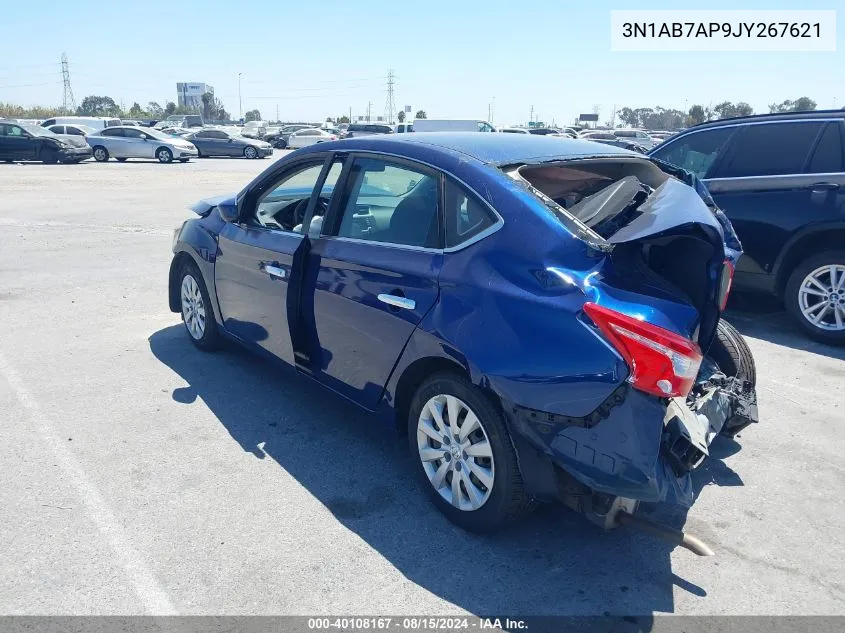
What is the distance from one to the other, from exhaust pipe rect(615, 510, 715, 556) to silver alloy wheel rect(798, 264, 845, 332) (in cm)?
395

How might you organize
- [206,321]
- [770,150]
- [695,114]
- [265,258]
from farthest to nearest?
1. [695,114]
2. [770,150]
3. [206,321]
4. [265,258]

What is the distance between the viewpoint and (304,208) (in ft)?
15.9

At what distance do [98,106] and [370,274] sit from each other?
12945 cm

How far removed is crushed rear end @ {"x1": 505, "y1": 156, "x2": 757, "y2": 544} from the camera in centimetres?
279

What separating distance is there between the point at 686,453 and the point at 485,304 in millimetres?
1046

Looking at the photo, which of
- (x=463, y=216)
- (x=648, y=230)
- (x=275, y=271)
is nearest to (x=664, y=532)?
(x=648, y=230)

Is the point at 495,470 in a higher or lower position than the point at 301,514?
higher

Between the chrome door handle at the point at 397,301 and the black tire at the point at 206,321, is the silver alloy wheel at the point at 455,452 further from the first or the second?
the black tire at the point at 206,321

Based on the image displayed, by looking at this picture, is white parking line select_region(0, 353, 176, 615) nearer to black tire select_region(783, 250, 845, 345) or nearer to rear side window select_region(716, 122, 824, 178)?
black tire select_region(783, 250, 845, 345)

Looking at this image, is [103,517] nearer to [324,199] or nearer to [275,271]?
[275,271]

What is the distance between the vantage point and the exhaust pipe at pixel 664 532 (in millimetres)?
3005

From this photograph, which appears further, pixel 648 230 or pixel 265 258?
pixel 265 258

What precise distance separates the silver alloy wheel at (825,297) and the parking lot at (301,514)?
48 centimetres

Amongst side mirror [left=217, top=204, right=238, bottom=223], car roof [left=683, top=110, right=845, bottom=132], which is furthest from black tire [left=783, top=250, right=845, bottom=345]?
side mirror [left=217, top=204, right=238, bottom=223]
